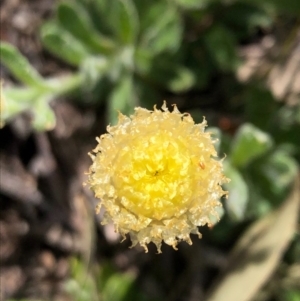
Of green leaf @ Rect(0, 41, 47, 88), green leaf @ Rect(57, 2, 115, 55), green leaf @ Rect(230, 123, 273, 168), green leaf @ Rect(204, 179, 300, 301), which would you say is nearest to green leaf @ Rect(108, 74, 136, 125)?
green leaf @ Rect(57, 2, 115, 55)

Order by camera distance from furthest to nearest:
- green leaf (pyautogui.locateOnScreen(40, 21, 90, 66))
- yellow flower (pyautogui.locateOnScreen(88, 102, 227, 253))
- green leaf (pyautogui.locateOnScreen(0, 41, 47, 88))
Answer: green leaf (pyautogui.locateOnScreen(40, 21, 90, 66)) → green leaf (pyautogui.locateOnScreen(0, 41, 47, 88)) → yellow flower (pyautogui.locateOnScreen(88, 102, 227, 253))

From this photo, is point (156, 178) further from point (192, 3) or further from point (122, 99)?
point (192, 3)

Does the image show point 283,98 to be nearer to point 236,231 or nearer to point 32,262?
point 236,231

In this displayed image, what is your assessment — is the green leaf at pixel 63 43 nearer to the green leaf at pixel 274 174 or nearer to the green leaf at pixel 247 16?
the green leaf at pixel 247 16

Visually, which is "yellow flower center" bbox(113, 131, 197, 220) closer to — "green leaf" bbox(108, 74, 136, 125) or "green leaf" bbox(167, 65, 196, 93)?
"green leaf" bbox(108, 74, 136, 125)

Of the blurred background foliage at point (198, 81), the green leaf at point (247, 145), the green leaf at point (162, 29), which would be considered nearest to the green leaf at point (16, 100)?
the blurred background foliage at point (198, 81)

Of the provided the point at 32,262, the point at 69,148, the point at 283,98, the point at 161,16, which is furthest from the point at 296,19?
the point at 32,262

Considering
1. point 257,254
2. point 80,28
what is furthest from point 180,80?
point 257,254
